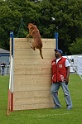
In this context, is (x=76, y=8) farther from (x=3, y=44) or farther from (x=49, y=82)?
(x=49, y=82)

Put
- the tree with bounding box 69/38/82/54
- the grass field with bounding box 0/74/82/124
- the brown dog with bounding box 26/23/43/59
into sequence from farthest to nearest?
the tree with bounding box 69/38/82/54 < the brown dog with bounding box 26/23/43/59 < the grass field with bounding box 0/74/82/124

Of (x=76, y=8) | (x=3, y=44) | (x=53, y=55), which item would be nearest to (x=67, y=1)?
(x=76, y=8)

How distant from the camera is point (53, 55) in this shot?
1329 cm

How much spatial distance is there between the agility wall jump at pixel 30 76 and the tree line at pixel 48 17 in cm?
5211

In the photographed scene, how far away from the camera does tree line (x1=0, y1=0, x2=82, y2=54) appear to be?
65.8m

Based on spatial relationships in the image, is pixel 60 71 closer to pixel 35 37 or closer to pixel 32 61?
pixel 32 61

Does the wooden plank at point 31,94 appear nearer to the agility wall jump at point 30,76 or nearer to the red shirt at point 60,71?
the agility wall jump at point 30,76

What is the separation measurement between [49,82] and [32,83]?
64cm

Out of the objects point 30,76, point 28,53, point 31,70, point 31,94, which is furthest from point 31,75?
point 28,53

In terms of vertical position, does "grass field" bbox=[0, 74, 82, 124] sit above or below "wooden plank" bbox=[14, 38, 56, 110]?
below

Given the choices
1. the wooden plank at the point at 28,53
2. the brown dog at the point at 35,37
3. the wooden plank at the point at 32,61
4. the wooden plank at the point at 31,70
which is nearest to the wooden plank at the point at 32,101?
the wooden plank at the point at 31,70

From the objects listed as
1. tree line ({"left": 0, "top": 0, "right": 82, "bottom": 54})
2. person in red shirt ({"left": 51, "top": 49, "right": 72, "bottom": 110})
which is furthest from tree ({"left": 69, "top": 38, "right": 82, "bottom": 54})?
person in red shirt ({"left": 51, "top": 49, "right": 72, "bottom": 110})

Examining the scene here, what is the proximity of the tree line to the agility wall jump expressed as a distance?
5211 centimetres

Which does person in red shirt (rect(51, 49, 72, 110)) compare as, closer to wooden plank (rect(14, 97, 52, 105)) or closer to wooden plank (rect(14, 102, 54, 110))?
wooden plank (rect(14, 97, 52, 105))
